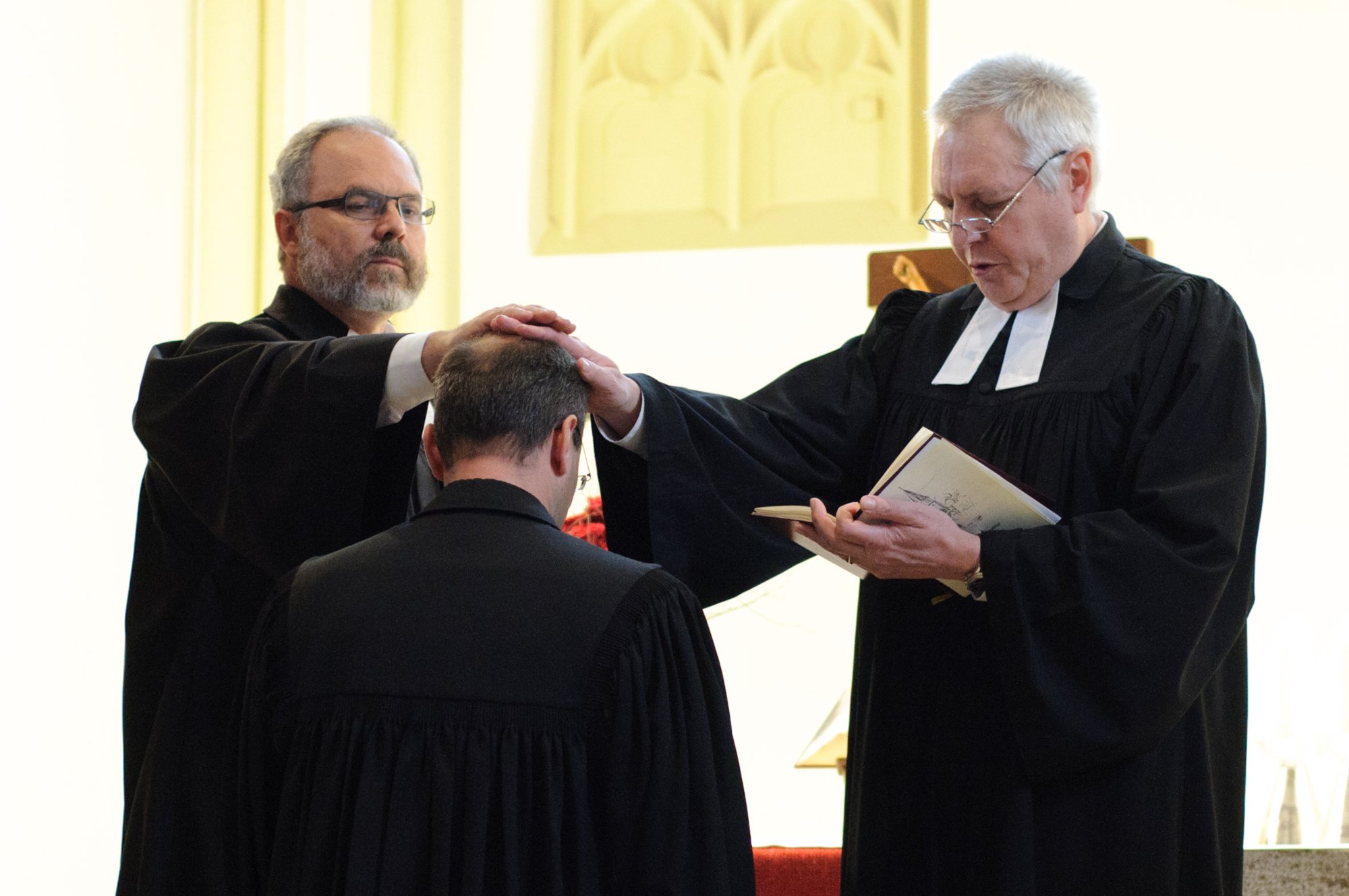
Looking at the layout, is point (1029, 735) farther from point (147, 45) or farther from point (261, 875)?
point (147, 45)

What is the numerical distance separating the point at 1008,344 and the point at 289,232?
1.68 metres

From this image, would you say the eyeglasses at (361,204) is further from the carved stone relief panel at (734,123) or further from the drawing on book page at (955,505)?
the carved stone relief panel at (734,123)

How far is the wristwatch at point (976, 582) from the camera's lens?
8.61 ft

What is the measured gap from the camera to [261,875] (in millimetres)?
2305

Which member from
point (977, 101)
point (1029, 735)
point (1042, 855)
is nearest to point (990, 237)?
point (977, 101)

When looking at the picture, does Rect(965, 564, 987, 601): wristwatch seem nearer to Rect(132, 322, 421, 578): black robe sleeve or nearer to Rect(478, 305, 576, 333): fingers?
Rect(478, 305, 576, 333): fingers

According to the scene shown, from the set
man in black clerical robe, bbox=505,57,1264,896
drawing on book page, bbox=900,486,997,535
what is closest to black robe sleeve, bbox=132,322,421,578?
man in black clerical robe, bbox=505,57,1264,896

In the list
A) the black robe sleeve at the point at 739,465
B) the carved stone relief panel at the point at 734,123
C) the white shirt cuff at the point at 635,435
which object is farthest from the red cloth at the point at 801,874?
the carved stone relief panel at the point at 734,123

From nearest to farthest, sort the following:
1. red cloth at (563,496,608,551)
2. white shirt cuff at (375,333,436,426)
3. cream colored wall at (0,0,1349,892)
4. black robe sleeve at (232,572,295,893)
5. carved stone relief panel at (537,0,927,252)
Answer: black robe sleeve at (232,572,295,893)
white shirt cuff at (375,333,436,426)
red cloth at (563,496,608,551)
cream colored wall at (0,0,1349,892)
carved stone relief panel at (537,0,927,252)

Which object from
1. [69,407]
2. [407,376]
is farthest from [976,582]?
[69,407]

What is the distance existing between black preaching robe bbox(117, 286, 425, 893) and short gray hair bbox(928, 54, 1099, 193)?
1.23 m

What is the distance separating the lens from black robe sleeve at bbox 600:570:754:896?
209cm

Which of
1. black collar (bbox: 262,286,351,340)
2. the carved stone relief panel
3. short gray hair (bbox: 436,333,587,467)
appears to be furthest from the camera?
the carved stone relief panel

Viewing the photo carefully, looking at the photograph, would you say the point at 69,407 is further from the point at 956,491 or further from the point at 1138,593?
the point at 1138,593
